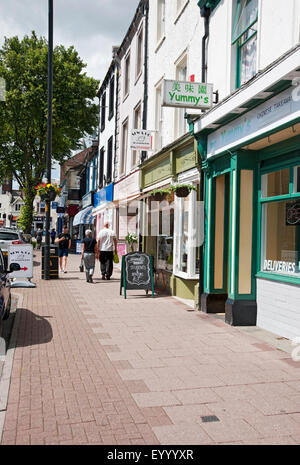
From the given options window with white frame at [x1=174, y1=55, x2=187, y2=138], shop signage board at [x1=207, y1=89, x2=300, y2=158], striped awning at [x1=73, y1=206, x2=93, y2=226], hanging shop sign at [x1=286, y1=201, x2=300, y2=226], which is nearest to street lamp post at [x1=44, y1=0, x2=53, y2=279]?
window with white frame at [x1=174, y1=55, x2=187, y2=138]

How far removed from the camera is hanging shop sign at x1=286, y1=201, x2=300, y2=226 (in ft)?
22.4

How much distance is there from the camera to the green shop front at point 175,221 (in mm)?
10359

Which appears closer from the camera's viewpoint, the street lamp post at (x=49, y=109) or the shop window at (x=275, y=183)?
the shop window at (x=275, y=183)

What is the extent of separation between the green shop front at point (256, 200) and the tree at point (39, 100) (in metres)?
19.4

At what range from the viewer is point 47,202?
49.3ft

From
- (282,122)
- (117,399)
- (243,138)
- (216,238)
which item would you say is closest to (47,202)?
(216,238)

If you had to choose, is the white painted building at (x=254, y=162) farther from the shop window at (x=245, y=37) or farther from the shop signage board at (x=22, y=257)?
the shop signage board at (x=22, y=257)

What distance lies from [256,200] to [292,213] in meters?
1.07

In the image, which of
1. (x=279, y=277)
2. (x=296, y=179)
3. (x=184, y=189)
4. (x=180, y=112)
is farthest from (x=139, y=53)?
(x=279, y=277)

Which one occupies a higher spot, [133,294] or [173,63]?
[173,63]

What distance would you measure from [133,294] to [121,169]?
9.82 m

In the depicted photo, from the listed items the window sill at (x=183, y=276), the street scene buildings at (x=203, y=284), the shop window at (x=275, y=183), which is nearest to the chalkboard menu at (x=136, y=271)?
the street scene buildings at (x=203, y=284)
